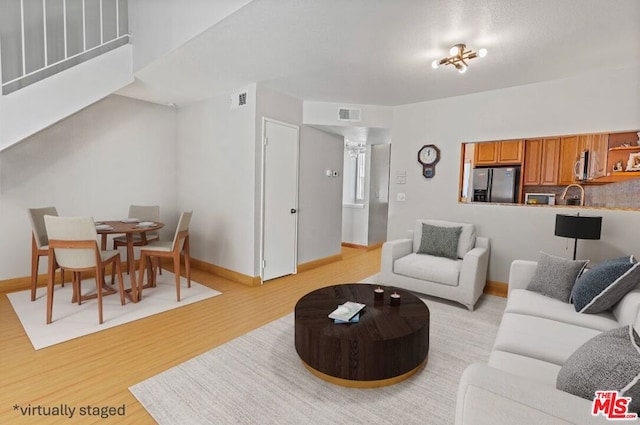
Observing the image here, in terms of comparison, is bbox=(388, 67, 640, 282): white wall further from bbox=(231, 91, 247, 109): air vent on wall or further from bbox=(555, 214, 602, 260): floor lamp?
bbox=(231, 91, 247, 109): air vent on wall

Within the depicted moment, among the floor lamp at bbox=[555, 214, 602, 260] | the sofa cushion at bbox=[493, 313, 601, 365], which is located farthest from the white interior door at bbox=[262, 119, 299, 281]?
the floor lamp at bbox=[555, 214, 602, 260]

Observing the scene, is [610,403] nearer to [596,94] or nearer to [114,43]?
[596,94]

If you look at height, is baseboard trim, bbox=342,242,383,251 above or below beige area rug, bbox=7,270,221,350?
above

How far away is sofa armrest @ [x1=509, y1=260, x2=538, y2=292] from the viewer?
2.69m

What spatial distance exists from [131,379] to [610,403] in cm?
248

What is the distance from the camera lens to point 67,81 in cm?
311

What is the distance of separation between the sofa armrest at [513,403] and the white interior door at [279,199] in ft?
10.7

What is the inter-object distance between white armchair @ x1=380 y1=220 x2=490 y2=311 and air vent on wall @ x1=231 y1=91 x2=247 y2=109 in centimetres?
259

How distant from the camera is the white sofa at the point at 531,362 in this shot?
97 cm

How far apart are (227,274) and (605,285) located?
3.96 meters

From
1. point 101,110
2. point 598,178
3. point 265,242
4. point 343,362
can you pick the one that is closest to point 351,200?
point 265,242

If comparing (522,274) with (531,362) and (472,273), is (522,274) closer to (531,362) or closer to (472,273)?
(472,273)

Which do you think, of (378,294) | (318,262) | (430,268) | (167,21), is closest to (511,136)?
(430,268)

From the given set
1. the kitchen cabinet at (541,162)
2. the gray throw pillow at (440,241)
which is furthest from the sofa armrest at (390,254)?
the kitchen cabinet at (541,162)
